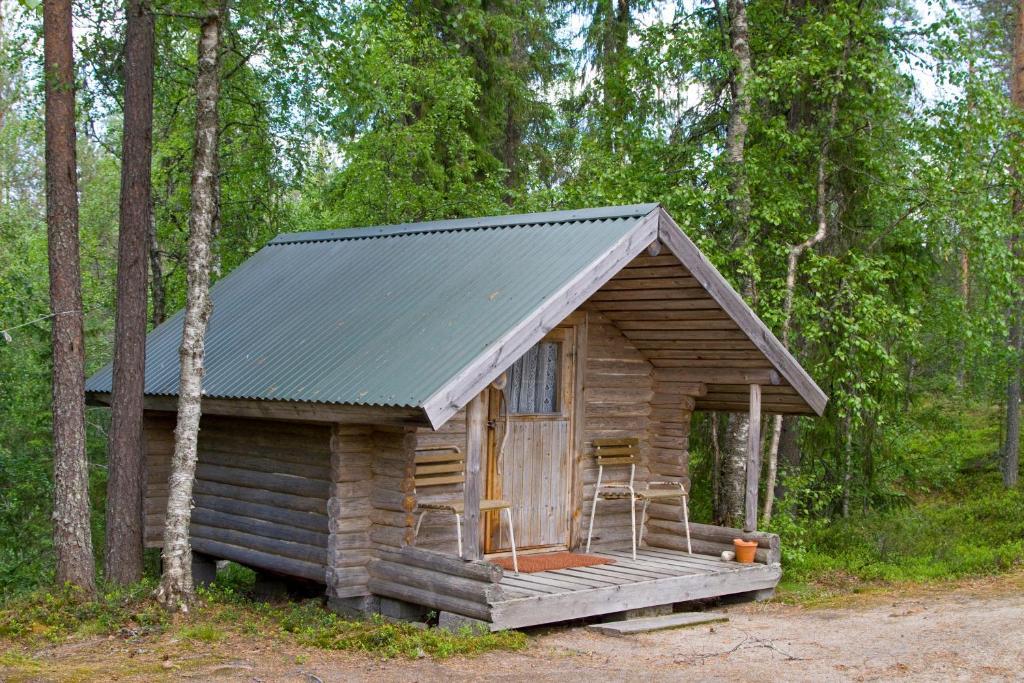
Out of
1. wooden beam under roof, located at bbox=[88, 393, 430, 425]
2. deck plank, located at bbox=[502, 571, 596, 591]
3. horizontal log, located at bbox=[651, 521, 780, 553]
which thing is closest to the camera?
wooden beam under roof, located at bbox=[88, 393, 430, 425]

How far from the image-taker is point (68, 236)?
1092 cm

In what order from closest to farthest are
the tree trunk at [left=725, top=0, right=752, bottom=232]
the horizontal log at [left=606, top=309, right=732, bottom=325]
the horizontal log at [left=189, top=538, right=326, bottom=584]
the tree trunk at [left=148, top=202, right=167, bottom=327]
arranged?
the horizontal log at [left=189, top=538, right=326, bottom=584], the horizontal log at [left=606, top=309, right=732, bottom=325], the tree trunk at [left=725, top=0, right=752, bottom=232], the tree trunk at [left=148, top=202, right=167, bottom=327]

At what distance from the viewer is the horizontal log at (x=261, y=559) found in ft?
36.3

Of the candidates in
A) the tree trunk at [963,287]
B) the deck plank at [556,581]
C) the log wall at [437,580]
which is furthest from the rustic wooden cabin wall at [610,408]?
the tree trunk at [963,287]

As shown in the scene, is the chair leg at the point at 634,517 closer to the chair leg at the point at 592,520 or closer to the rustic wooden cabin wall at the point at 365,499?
the chair leg at the point at 592,520

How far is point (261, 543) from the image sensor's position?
39.1ft

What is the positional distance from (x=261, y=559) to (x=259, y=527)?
35cm

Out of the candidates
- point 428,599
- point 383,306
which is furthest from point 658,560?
point 383,306

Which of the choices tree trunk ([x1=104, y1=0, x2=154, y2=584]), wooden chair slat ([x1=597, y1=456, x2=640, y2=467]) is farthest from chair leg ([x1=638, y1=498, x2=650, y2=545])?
tree trunk ([x1=104, y1=0, x2=154, y2=584])

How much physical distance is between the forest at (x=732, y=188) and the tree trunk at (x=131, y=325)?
0.35ft

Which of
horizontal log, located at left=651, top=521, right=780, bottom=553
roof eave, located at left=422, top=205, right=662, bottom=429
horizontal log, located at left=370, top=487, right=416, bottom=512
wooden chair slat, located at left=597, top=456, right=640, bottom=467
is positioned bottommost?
horizontal log, located at left=651, top=521, right=780, bottom=553

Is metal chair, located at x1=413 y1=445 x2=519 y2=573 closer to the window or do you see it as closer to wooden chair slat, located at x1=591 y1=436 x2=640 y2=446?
the window

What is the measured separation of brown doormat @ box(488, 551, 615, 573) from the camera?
37.5 feet

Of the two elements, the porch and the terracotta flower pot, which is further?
the terracotta flower pot
